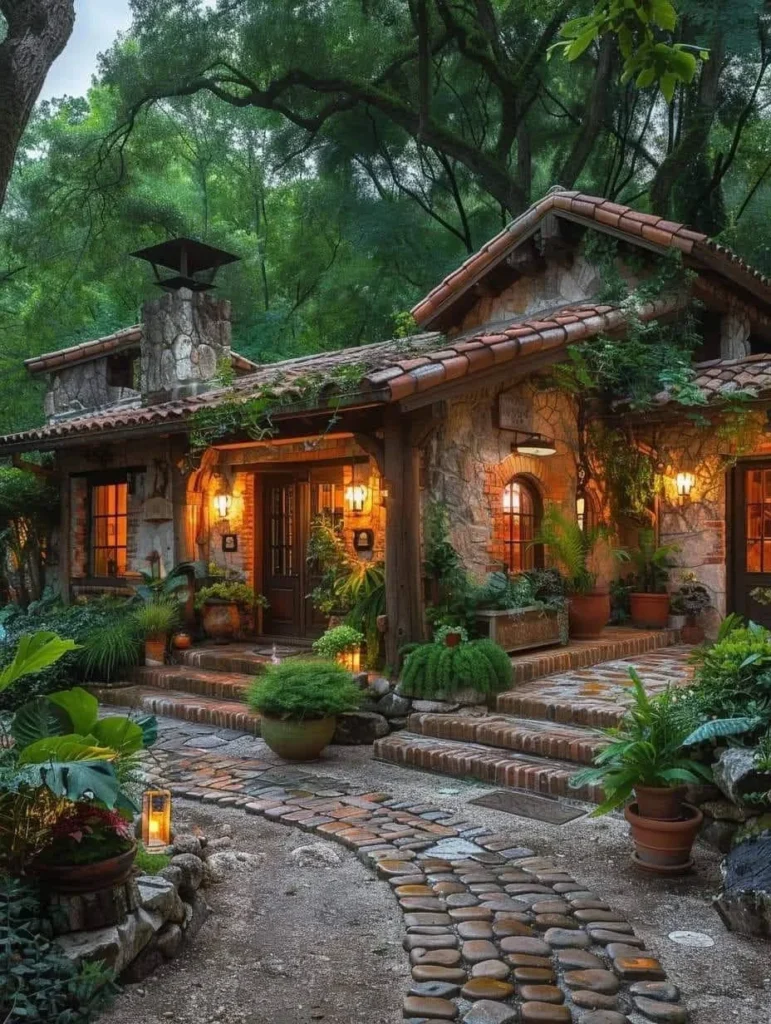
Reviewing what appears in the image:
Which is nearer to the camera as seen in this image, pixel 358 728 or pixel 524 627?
pixel 358 728

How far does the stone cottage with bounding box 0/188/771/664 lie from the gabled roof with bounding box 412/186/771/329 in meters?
0.02

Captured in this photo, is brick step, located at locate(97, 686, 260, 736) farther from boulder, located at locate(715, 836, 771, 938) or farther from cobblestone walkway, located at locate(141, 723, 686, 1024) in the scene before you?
boulder, located at locate(715, 836, 771, 938)

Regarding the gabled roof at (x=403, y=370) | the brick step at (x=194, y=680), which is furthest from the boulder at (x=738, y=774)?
the brick step at (x=194, y=680)

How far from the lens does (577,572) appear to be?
9.40m

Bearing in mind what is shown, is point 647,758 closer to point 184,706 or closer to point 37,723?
point 37,723

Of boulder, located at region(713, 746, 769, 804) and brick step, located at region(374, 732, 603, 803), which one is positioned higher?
boulder, located at region(713, 746, 769, 804)

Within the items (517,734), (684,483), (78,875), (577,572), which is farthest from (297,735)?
(684,483)

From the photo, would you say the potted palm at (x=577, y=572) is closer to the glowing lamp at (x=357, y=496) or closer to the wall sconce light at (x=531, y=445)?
the wall sconce light at (x=531, y=445)

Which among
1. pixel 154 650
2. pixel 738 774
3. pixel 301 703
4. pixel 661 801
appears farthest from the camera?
pixel 154 650

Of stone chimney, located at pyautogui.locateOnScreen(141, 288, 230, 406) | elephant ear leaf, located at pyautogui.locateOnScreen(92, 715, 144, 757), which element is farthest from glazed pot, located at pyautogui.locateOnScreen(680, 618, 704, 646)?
elephant ear leaf, located at pyautogui.locateOnScreen(92, 715, 144, 757)

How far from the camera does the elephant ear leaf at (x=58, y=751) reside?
3160 mm

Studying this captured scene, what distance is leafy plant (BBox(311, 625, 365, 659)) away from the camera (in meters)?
7.97

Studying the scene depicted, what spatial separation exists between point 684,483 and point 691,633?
1.77 meters

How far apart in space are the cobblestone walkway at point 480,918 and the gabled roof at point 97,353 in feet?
29.7
